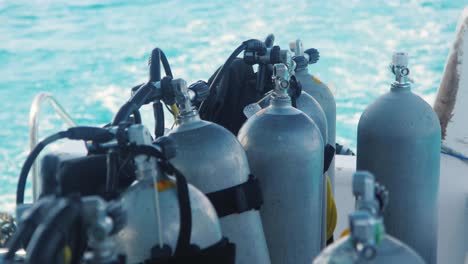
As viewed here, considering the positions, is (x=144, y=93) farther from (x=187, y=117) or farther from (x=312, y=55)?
(x=312, y=55)

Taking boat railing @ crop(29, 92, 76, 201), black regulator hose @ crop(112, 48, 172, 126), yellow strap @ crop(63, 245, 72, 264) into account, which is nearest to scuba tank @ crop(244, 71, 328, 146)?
black regulator hose @ crop(112, 48, 172, 126)

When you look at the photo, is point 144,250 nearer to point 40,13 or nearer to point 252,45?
point 252,45

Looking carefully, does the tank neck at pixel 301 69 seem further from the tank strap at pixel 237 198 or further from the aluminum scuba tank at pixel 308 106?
the tank strap at pixel 237 198

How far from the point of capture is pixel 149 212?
0.81m

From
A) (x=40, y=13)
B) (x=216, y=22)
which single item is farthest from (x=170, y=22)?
(x=40, y=13)

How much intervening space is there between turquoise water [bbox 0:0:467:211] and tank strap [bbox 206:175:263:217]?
202 inches

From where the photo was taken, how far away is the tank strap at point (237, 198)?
99 cm

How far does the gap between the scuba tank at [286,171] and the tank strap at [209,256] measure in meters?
0.22

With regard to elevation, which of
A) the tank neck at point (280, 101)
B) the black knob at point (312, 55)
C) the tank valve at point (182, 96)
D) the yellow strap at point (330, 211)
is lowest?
the yellow strap at point (330, 211)

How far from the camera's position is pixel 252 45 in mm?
1354

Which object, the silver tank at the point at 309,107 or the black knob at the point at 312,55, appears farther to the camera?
the black knob at the point at 312,55

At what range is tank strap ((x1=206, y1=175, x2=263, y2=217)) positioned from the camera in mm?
986

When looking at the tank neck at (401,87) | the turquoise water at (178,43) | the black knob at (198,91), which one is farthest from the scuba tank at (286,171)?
the turquoise water at (178,43)

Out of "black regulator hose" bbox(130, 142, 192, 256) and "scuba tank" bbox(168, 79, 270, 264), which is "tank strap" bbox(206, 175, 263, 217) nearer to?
"scuba tank" bbox(168, 79, 270, 264)
